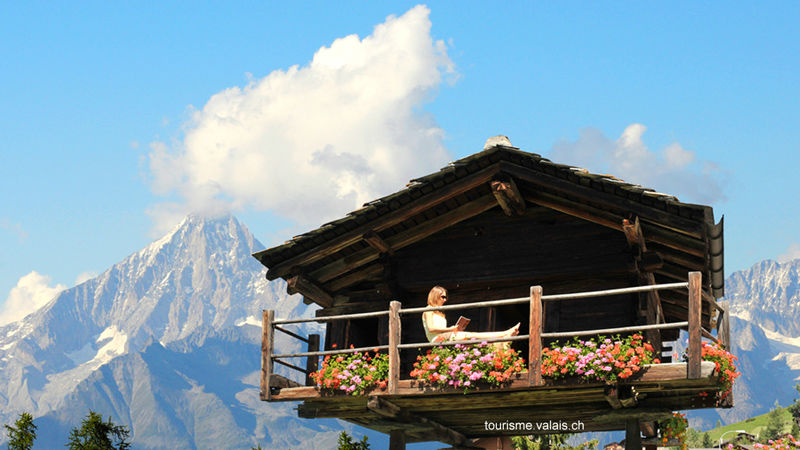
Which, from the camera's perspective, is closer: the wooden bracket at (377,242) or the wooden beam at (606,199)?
the wooden beam at (606,199)

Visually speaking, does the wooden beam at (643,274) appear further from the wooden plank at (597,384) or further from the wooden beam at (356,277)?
the wooden beam at (356,277)

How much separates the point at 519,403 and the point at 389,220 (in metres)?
4.54

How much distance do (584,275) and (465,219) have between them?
2744mm

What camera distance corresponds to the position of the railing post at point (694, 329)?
51.4 ft

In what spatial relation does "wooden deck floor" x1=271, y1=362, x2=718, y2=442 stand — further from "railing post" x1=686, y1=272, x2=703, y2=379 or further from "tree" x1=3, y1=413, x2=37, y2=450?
"tree" x1=3, y1=413, x2=37, y2=450

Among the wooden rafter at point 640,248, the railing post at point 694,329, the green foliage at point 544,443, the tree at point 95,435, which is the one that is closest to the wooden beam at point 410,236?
the wooden rafter at point 640,248

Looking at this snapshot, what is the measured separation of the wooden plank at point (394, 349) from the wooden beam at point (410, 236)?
3194 mm

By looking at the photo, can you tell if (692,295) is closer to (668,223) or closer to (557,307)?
(668,223)

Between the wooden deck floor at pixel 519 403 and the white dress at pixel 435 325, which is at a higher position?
the white dress at pixel 435 325

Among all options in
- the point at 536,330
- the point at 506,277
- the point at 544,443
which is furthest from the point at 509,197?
the point at 544,443

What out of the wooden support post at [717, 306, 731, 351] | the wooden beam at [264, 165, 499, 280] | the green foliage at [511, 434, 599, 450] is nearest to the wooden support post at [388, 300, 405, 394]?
the wooden beam at [264, 165, 499, 280]

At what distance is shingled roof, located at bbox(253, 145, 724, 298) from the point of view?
17.4m

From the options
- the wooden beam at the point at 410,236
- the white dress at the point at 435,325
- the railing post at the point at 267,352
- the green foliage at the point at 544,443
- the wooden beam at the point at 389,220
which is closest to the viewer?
the white dress at the point at 435,325

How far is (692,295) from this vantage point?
624 inches
